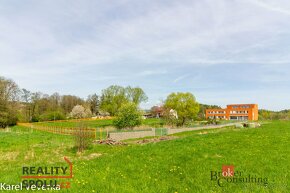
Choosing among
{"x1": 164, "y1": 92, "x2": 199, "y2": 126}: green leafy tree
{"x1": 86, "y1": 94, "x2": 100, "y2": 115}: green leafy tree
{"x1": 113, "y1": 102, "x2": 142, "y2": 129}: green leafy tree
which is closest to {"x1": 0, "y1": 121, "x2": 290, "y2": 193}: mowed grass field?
{"x1": 113, "y1": 102, "x2": 142, "y2": 129}: green leafy tree

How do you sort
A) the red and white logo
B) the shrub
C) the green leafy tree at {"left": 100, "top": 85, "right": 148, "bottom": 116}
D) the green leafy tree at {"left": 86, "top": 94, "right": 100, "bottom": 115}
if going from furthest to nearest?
the green leafy tree at {"left": 86, "top": 94, "right": 100, "bottom": 115} → the green leafy tree at {"left": 100, "top": 85, "right": 148, "bottom": 116} → the shrub → the red and white logo

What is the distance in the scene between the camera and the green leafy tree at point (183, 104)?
52.1m

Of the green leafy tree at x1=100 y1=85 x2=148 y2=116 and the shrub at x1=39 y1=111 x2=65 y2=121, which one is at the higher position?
the green leafy tree at x1=100 y1=85 x2=148 y2=116

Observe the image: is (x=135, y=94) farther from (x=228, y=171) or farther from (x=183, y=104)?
(x=228, y=171)

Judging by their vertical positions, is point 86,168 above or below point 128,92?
below

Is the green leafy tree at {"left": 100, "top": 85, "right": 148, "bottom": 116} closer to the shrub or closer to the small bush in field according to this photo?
the shrub

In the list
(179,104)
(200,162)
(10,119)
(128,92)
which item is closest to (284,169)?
(200,162)

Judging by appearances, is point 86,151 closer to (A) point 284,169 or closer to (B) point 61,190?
(B) point 61,190

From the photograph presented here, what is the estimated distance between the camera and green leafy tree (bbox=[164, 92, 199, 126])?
171 feet

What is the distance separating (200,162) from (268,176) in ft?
8.60

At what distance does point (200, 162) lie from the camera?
9.27m

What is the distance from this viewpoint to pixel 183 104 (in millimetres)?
52469

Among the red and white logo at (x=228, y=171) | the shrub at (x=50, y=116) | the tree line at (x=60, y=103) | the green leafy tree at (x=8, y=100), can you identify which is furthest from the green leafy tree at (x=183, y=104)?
the red and white logo at (x=228, y=171)

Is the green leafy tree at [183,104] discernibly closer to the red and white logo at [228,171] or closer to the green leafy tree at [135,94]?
the green leafy tree at [135,94]
